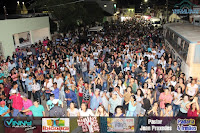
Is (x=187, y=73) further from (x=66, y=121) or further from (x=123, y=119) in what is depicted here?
(x=66, y=121)

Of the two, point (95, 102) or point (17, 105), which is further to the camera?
point (95, 102)

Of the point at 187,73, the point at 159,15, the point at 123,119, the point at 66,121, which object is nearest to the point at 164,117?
the point at 123,119

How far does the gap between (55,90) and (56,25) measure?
20547 millimetres

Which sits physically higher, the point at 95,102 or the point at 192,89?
the point at 192,89

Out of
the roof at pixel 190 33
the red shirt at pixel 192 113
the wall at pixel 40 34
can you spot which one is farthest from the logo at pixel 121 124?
the wall at pixel 40 34

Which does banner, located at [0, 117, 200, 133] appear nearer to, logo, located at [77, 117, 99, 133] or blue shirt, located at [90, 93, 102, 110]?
logo, located at [77, 117, 99, 133]

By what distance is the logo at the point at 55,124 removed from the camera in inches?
202

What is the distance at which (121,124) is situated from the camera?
5066 mm

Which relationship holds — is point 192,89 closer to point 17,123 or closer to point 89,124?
point 89,124

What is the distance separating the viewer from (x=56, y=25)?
26.2m

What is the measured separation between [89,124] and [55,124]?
924 mm

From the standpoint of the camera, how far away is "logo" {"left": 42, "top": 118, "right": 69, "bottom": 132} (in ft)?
16.9

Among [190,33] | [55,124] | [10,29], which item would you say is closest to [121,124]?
[55,124]

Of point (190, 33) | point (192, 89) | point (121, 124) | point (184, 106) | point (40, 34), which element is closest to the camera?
point (121, 124)
